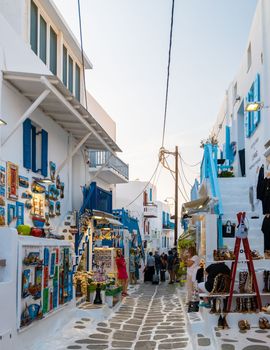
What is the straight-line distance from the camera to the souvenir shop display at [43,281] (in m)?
8.38

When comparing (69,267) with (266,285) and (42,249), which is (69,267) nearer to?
(42,249)

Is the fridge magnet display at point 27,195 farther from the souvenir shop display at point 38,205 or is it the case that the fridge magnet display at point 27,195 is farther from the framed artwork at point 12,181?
the framed artwork at point 12,181

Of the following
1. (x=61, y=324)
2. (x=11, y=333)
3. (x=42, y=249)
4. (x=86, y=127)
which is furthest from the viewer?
(x=86, y=127)

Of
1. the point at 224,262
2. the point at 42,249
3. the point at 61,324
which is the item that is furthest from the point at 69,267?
the point at 224,262

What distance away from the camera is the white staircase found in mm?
12031

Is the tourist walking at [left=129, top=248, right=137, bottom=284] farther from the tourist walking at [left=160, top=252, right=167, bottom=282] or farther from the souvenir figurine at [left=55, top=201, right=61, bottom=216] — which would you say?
the souvenir figurine at [left=55, top=201, right=61, bottom=216]

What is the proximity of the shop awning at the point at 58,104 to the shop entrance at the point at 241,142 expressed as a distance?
16.0ft

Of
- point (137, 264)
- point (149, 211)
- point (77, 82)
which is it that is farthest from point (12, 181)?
point (149, 211)

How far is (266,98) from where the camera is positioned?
13.1 metres

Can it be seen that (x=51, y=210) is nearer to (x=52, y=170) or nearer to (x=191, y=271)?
(x=52, y=170)

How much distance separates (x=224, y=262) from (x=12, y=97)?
589cm

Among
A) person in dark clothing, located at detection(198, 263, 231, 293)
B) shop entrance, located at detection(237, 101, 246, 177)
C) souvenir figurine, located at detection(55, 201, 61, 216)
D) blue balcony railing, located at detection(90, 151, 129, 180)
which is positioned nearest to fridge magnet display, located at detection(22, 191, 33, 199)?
souvenir figurine, located at detection(55, 201, 61, 216)

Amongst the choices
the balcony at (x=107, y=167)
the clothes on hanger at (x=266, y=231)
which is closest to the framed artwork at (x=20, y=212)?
the clothes on hanger at (x=266, y=231)

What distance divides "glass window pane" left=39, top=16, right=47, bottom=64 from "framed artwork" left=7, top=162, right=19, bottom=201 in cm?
461
